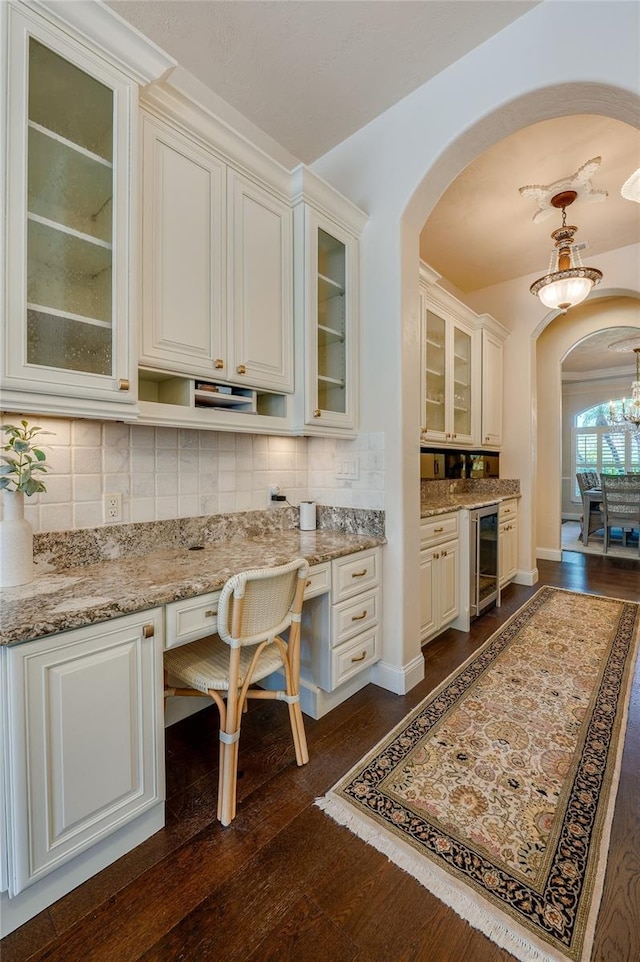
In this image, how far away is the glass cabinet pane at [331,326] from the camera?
224 centimetres

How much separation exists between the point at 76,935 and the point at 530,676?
2285mm

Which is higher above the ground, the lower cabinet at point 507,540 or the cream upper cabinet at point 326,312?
the cream upper cabinet at point 326,312

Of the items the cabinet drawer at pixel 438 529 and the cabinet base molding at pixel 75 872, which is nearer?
the cabinet base molding at pixel 75 872

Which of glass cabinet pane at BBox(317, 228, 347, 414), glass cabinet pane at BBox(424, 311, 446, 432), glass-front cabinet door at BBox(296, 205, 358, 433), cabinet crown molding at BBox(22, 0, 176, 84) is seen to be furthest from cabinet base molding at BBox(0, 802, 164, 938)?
glass cabinet pane at BBox(424, 311, 446, 432)

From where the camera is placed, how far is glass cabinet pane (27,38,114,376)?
125 centimetres

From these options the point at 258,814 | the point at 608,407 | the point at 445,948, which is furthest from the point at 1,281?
the point at 608,407

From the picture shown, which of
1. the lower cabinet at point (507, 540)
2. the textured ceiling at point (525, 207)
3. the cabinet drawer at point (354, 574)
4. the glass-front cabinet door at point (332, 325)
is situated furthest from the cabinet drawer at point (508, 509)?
the textured ceiling at point (525, 207)

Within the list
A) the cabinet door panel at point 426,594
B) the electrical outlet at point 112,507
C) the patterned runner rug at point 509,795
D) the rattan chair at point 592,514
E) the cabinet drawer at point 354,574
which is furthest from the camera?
the rattan chair at point 592,514

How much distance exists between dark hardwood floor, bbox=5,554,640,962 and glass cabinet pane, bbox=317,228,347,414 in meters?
1.78

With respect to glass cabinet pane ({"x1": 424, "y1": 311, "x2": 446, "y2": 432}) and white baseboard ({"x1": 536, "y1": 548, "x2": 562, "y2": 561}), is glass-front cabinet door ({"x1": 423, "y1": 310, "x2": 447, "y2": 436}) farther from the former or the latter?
white baseboard ({"x1": 536, "y1": 548, "x2": 562, "y2": 561})

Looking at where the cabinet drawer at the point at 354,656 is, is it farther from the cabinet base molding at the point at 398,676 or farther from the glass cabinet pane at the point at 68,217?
the glass cabinet pane at the point at 68,217

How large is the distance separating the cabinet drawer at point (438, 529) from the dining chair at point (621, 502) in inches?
155

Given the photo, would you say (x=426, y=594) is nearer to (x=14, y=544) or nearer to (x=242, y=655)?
(x=242, y=655)

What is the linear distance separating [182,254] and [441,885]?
2365mm
